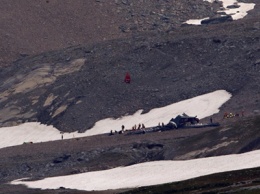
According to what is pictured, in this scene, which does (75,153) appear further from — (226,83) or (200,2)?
(200,2)

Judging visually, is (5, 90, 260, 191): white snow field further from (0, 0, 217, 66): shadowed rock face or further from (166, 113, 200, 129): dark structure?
(0, 0, 217, 66): shadowed rock face

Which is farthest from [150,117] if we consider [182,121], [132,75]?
[132,75]

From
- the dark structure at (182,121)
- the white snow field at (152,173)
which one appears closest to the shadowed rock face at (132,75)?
the dark structure at (182,121)

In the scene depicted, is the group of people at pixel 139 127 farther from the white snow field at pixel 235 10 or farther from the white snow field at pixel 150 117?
the white snow field at pixel 235 10

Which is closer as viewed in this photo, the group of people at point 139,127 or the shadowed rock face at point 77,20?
the group of people at point 139,127

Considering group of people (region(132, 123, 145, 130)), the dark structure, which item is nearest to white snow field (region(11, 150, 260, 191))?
the dark structure

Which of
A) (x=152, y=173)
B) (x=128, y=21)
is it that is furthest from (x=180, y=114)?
(x=128, y=21)
